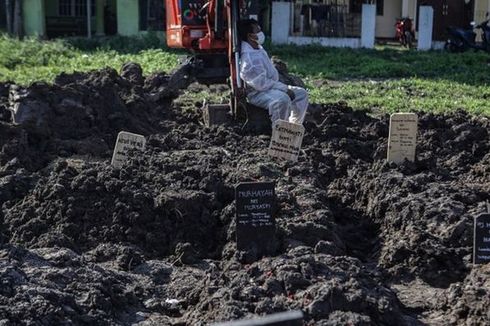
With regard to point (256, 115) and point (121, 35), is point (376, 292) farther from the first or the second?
point (121, 35)

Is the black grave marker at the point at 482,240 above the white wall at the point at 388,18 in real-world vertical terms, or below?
below

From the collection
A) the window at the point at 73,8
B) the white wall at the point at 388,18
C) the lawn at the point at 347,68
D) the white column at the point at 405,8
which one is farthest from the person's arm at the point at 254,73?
the white wall at the point at 388,18

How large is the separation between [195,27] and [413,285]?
7.93 m

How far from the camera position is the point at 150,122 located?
12609 millimetres

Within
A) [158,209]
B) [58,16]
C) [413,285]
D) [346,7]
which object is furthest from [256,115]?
[58,16]

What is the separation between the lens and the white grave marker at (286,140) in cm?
916

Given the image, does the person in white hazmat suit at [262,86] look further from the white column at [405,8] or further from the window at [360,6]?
the white column at [405,8]

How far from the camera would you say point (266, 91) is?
37.4ft

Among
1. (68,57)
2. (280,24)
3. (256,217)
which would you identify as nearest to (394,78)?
(68,57)

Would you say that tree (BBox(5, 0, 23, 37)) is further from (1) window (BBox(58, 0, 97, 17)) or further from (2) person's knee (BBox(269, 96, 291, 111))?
(2) person's knee (BBox(269, 96, 291, 111))

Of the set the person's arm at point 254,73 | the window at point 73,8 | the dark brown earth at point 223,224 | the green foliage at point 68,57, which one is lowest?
the dark brown earth at point 223,224

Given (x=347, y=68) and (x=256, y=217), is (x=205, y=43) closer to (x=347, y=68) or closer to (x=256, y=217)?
(x=256, y=217)

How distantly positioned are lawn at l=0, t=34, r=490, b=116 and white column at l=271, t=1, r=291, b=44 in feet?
7.77

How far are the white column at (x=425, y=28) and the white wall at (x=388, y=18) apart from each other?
18.6 feet
